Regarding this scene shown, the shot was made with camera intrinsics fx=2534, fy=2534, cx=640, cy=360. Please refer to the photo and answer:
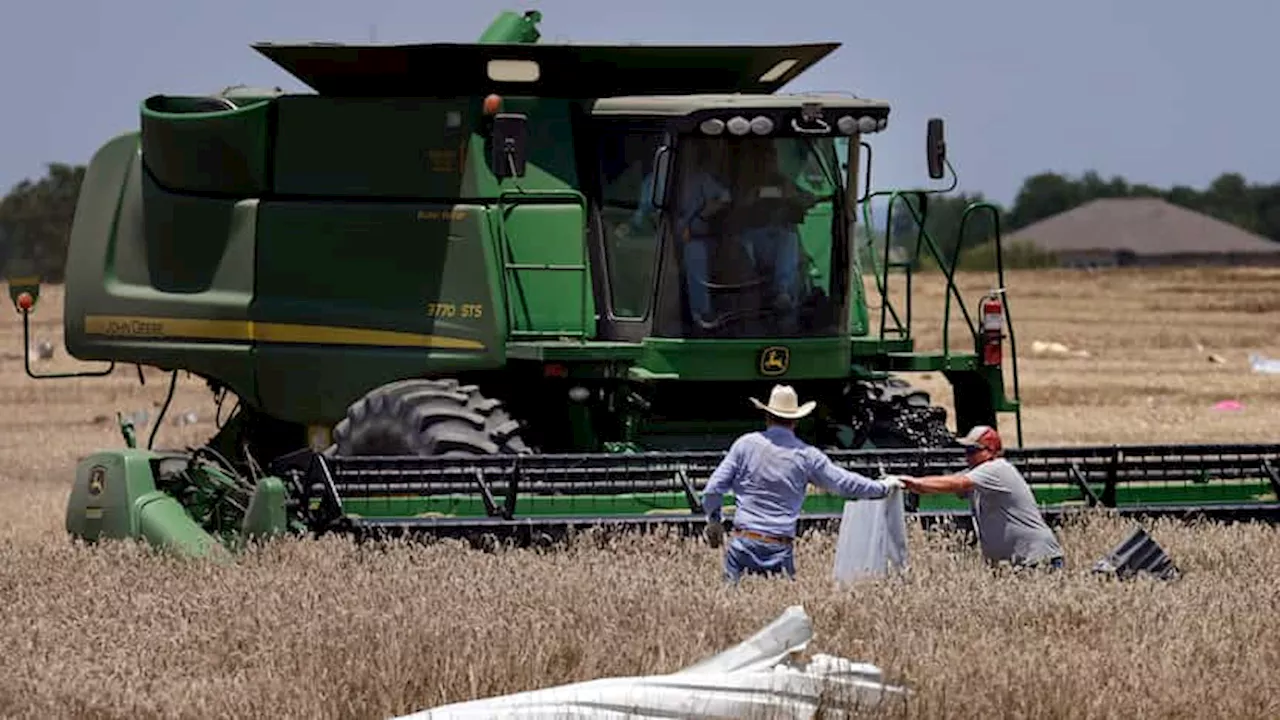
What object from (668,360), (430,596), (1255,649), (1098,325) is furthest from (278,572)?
(1098,325)

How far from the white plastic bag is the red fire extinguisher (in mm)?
3422

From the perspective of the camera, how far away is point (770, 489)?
33.0 ft

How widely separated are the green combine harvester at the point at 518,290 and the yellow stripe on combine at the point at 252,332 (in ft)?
0.06

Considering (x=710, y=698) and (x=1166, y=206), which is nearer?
(x=710, y=698)

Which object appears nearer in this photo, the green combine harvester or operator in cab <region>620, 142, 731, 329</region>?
the green combine harvester

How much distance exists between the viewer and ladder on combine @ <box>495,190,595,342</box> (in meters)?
13.4

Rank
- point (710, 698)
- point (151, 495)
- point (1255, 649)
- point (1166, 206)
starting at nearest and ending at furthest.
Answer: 1. point (710, 698)
2. point (1255, 649)
3. point (151, 495)
4. point (1166, 206)

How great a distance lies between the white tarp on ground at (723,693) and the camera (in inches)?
291

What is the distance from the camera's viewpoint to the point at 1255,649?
849 cm

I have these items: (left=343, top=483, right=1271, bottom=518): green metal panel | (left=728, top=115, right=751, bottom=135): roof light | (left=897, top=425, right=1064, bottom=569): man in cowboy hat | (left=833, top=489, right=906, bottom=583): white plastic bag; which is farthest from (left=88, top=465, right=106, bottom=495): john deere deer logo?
(left=897, top=425, right=1064, bottom=569): man in cowboy hat

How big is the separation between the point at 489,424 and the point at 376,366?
3.75 feet

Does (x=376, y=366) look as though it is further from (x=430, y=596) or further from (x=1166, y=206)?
(x=1166, y=206)

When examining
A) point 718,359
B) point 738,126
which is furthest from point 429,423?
point 738,126

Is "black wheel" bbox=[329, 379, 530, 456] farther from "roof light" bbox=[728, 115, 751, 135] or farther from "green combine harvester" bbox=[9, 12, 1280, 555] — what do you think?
"roof light" bbox=[728, 115, 751, 135]
